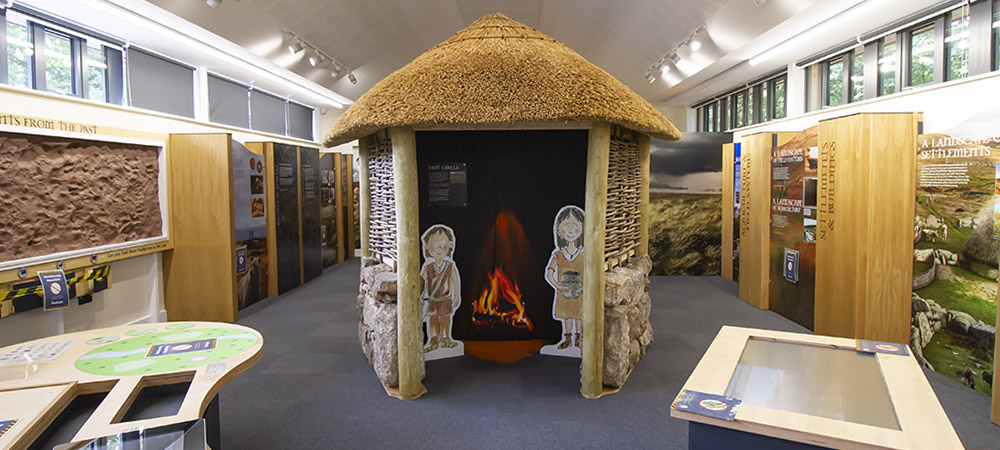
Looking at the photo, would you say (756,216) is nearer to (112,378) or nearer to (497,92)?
(497,92)

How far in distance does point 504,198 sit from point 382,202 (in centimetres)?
103

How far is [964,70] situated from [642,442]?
439 centimetres

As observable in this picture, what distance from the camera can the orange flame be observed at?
438cm

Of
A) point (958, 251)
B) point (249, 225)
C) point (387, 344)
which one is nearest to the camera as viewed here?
point (387, 344)

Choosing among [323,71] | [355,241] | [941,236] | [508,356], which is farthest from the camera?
[355,241]

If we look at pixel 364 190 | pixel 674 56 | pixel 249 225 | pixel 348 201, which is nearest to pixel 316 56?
pixel 249 225

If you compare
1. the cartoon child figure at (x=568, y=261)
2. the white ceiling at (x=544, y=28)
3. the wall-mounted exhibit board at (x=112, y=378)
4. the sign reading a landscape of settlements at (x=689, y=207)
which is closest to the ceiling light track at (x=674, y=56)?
the white ceiling at (x=544, y=28)

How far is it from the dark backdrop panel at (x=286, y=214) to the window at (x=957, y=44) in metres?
7.59

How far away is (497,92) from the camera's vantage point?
3117 mm

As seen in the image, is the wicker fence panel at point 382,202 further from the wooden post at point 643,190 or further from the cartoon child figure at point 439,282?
the wooden post at point 643,190

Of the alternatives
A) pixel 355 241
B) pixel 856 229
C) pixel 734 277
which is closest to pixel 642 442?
pixel 856 229

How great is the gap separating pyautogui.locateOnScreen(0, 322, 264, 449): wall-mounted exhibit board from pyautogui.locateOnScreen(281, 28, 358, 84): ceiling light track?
4432 millimetres

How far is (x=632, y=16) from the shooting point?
22.1 feet

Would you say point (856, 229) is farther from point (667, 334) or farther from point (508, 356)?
point (508, 356)
